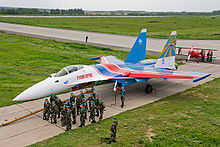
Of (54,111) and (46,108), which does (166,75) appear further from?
(46,108)

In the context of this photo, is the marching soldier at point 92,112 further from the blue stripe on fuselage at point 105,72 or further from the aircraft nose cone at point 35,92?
the blue stripe on fuselage at point 105,72

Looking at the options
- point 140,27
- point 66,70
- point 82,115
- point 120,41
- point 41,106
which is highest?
point 140,27

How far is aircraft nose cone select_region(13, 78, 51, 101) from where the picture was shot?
1252cm

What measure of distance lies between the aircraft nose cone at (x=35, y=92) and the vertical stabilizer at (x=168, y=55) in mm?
9951

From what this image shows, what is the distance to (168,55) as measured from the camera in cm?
1931

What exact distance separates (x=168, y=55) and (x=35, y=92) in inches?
468

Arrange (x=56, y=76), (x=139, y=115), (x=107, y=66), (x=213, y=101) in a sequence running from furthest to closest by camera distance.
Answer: (x=107, y=66), (x=213, y=101), (x=56, y=76), (x=139, y=115)

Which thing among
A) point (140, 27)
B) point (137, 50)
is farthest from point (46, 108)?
point (140, 27)

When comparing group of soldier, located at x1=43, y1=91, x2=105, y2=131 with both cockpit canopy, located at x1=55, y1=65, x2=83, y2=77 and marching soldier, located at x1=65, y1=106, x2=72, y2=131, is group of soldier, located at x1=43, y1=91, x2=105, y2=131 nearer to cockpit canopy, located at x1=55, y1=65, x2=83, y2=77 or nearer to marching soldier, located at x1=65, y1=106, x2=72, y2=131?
marching soldier, located at x1=65, y1=106, x2=72, y2=131

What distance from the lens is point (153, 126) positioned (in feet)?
37.9

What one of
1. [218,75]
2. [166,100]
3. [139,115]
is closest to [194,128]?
[139,115]

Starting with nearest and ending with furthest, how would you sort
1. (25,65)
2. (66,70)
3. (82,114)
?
(82,114), (66,70), (25,65)

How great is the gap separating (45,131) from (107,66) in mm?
7458

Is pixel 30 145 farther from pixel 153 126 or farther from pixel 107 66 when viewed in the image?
pixel 107 66
